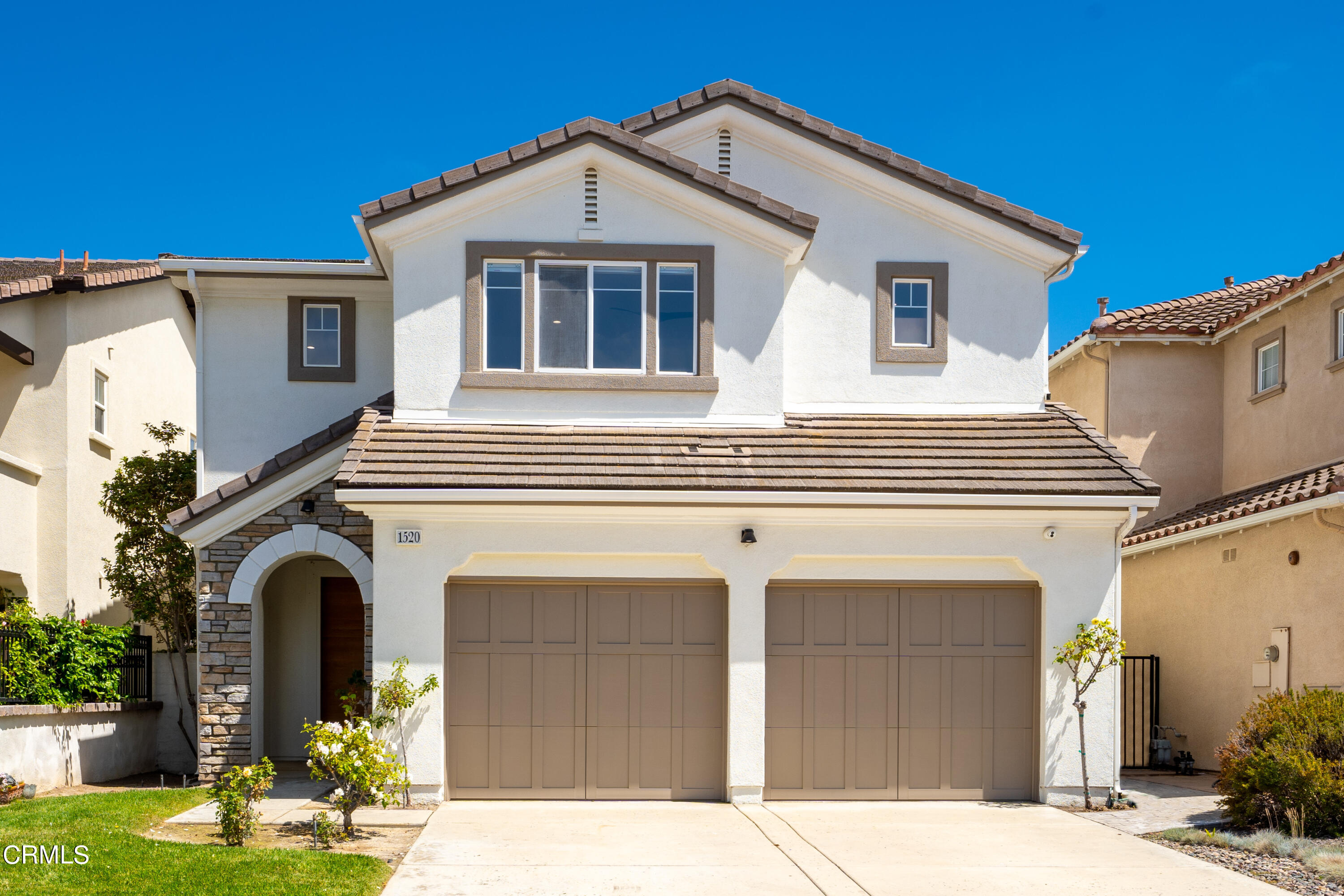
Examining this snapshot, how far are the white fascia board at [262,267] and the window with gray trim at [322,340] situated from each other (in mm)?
433

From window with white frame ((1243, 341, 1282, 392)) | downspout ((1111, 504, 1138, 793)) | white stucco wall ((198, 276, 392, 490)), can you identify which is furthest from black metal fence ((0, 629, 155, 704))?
window with white frame ((1243, 341, 1282, 392))

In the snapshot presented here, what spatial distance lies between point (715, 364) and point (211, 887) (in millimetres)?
7410

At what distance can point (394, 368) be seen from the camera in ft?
42.3

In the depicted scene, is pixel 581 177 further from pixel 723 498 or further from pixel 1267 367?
pixel 1267 367

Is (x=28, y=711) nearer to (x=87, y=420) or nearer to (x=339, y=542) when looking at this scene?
(x=339, y=542)

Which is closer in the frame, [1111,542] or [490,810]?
[490,810]

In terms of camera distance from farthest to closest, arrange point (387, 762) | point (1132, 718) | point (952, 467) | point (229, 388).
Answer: point (1132, 718) < point (229, 388) < point (952, 467) < point (387, 762)

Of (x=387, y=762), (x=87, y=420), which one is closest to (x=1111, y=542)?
(x=387, y=762)

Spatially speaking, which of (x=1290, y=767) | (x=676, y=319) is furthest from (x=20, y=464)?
(x=1290, y=767)

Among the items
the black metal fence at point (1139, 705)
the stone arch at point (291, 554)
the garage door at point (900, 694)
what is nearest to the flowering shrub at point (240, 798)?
the stone arch at point (291, 554)

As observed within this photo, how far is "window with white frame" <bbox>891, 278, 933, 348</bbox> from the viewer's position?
14.0m

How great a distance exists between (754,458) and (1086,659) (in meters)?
3.96

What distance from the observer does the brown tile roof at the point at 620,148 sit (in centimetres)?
1266

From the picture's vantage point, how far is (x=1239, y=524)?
47.9ft
